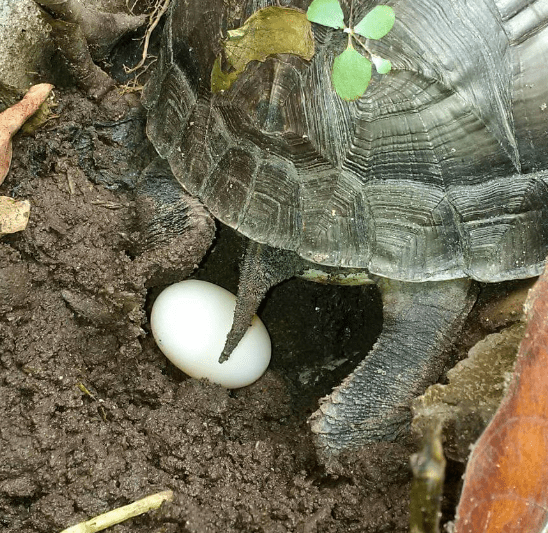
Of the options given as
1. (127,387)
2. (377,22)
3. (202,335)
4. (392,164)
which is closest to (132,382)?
(127,387)

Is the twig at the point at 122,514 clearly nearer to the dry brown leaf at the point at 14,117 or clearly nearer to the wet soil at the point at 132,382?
the wet soil at the point at 132,382

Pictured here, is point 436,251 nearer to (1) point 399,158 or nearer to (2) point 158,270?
(1) point 399,158

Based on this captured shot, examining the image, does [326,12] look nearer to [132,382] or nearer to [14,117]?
[14,117]

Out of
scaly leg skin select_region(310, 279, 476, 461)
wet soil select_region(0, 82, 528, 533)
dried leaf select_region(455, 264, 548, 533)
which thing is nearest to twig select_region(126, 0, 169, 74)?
wet soil select_region(0, 82, 528, 533)

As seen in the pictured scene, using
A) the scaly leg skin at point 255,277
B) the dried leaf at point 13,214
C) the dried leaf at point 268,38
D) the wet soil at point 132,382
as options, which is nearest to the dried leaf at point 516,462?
the wet soil at point 132,382

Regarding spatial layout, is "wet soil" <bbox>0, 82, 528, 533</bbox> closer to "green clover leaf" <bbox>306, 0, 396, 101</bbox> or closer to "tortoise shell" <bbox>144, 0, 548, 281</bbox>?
"tortoise shell" <bbox>144, 0, 548, 281</bbox>

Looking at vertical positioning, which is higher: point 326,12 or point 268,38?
point 326,12

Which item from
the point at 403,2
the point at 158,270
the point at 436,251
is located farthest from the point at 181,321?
the point at 403,2
